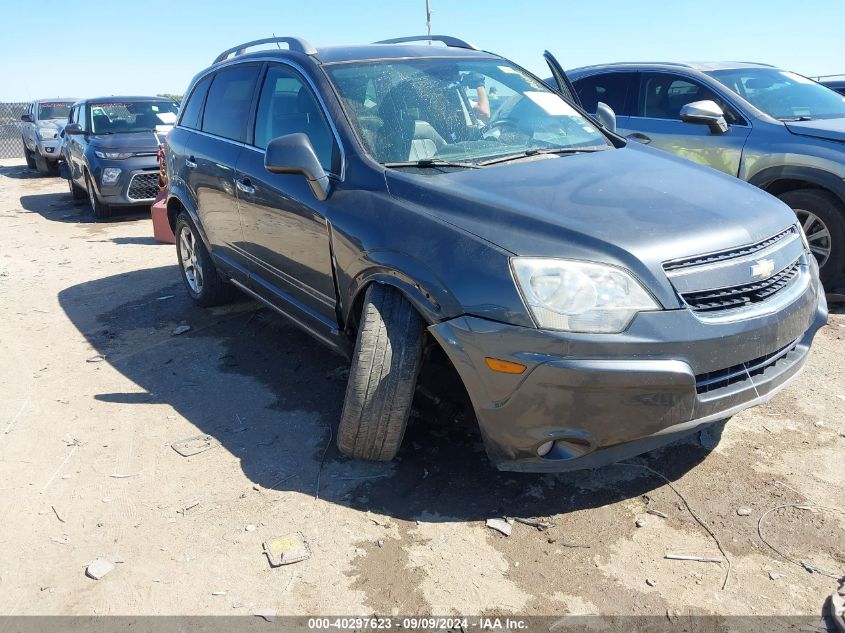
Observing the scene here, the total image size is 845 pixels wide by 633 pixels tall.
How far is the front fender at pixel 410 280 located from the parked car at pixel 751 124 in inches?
118

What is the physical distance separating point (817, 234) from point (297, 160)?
13.0 ft

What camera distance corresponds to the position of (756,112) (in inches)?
215

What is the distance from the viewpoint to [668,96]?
19.8ft

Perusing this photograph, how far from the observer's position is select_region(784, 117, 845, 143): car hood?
4.96m

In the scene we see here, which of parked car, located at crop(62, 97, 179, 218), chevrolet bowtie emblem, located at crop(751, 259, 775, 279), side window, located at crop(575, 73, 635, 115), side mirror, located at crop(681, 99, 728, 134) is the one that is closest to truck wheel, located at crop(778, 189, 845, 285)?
side mirror, located at crop(681, 99, 728, 134)

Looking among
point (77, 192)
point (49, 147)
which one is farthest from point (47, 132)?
point (77, 192)

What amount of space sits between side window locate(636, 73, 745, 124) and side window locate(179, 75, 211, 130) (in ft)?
12.4

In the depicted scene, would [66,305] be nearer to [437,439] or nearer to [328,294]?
[328,294]

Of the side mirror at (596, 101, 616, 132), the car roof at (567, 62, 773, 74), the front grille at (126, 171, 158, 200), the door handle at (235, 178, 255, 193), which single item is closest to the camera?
the door handle at (235, 178, 255, 193)

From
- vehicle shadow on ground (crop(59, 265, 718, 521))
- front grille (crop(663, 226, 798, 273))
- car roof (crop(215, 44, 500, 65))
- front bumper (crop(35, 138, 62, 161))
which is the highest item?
car roof (crop(215, 44, 500, 65))

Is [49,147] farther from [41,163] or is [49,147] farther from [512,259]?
[512,259]

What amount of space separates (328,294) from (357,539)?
4.09ft

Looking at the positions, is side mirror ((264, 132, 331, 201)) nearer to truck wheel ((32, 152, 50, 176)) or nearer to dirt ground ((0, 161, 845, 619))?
dirt ground ((0, 161, 845, 619))

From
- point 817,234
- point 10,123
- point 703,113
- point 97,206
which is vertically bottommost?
point 97,206
